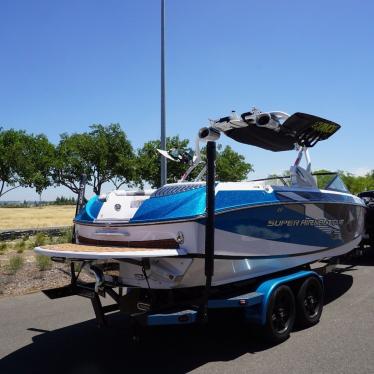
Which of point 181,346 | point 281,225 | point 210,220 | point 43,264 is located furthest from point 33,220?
point 210,220

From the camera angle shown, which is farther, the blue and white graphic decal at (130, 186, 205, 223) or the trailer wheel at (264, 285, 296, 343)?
the trailer wheel at (264, 285, 296, 343)

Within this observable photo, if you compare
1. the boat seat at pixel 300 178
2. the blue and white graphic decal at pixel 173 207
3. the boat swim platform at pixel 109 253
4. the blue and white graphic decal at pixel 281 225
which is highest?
the boat seat at pixel 300 178

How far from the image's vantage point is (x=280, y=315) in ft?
16.9

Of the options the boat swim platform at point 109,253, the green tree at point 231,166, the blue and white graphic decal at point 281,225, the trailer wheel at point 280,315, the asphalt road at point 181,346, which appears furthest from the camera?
the green tree at point 231,166

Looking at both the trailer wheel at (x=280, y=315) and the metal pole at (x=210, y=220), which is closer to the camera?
the metal pole at (x=210, y=220)

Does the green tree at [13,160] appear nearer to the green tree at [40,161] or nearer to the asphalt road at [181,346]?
the green tree at [40,161]

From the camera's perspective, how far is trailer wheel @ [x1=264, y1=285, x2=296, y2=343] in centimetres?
491

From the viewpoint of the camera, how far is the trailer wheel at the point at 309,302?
17.9ft

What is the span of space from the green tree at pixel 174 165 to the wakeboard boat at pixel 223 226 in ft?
37.0

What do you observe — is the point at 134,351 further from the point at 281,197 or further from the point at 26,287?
the point at 26,287

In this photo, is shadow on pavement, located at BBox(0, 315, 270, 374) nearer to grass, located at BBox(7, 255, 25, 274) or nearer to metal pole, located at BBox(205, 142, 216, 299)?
metal pole, located at BBox(205, 142, 216, 299)

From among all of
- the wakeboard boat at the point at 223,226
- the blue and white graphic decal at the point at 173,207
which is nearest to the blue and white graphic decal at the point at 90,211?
the wakeboard boat at the point at 223,226

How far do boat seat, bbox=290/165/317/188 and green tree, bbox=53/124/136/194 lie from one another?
55.9ft

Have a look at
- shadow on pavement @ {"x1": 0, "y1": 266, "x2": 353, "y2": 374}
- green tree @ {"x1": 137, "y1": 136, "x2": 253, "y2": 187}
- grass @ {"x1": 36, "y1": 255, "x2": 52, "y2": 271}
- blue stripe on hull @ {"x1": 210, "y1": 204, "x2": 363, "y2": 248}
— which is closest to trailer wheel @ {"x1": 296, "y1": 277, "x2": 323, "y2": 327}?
blue stripe on hull @ {"x1": 210, "y1": 204, "x2": 363, "y2": 248}
